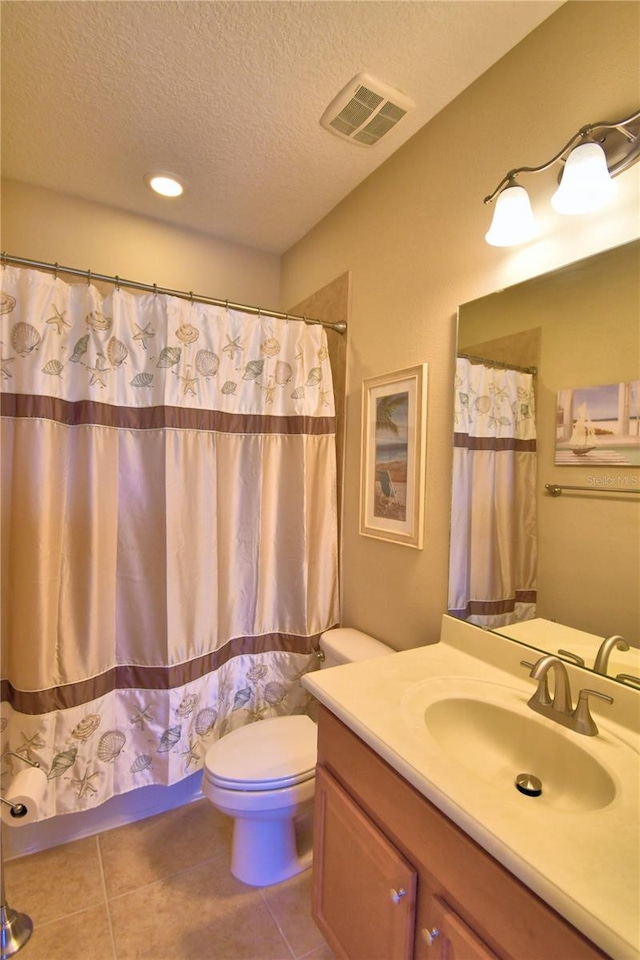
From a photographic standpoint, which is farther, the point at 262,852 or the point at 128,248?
the point at 128,248

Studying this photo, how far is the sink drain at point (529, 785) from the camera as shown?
82 centimetres

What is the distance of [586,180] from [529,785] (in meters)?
1.29

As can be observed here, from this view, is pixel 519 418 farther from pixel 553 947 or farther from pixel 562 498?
pixel 553 947

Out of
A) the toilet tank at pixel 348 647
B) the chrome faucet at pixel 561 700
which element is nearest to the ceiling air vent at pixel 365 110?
the chrome faucet at pixel 561 700

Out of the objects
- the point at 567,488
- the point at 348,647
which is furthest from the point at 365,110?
the point at 348,647

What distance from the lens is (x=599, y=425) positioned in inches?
37.9

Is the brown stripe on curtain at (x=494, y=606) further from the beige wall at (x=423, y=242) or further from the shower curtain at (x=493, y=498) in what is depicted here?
the beige wall at (x=423, y=242)

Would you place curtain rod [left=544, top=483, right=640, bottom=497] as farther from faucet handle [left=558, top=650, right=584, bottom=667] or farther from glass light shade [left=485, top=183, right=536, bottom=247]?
glass light shade [left=485, top=183, right=536, bottom=247]

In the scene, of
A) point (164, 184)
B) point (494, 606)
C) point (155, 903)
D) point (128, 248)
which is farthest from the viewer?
point (128, 248)

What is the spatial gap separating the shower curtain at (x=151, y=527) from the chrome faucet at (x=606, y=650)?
3.49 feet

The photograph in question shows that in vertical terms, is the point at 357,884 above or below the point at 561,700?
below

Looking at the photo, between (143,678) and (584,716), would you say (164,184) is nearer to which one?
(143,678)

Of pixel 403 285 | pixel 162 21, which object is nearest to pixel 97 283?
pixel 162 21

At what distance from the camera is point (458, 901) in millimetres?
692
